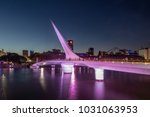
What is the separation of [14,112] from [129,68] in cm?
738

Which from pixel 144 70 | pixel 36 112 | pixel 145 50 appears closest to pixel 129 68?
pixel 144 70

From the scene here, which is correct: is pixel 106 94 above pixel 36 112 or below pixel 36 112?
below

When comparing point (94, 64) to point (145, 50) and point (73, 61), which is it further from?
point (145, 50)

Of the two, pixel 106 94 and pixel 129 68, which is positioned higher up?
pixel 129 68

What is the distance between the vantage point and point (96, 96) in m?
12.1

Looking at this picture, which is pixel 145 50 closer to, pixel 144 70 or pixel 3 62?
pixel 144 70

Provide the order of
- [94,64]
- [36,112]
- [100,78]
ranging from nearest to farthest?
[36,112]
[94,64]
[100,78]

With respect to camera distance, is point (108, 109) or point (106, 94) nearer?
point (108, 109)

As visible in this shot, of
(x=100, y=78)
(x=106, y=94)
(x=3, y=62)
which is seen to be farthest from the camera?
(x=3, y=62)

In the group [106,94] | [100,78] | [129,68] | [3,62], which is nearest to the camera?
[129,68]

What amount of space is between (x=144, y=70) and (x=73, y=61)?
12.5 meters

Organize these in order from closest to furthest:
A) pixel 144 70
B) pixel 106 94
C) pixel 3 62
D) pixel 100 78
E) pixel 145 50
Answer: pixel 144 70 < pixel 106 94 < pixel 100 78 < pixel 145 50 < pixel 3 62

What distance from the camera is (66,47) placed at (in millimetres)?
28000

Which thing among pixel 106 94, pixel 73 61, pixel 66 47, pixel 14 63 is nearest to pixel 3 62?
pixel 14 63
